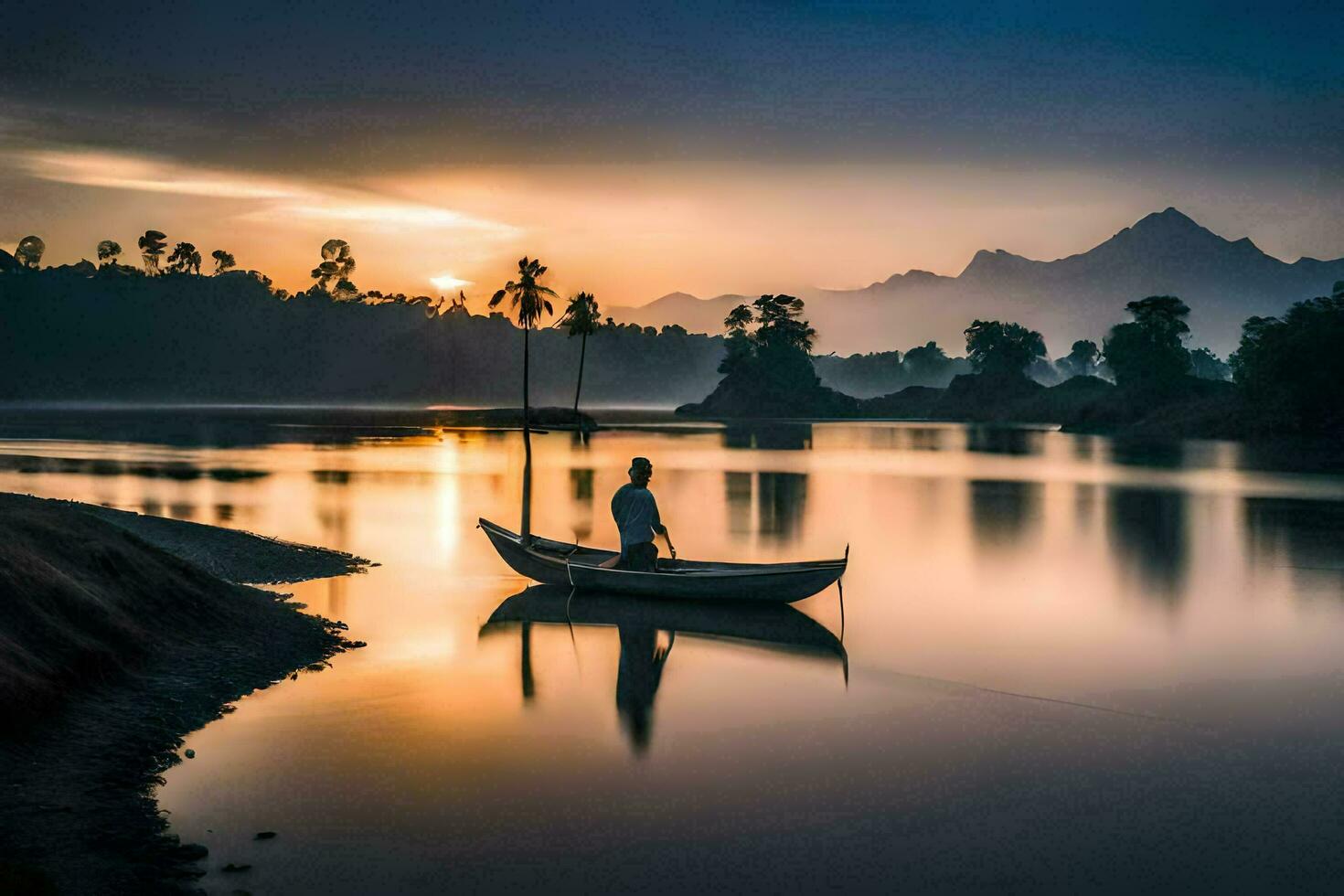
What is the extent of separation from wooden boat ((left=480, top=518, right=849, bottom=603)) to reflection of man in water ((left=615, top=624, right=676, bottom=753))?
1.35m

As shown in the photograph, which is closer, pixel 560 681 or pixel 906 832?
pixel 906 832

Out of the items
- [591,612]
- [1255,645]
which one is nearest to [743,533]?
[591,612]

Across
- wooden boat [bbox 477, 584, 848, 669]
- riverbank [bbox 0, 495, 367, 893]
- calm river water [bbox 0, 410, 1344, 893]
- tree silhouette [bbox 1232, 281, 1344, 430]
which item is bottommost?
calm river water [bbox 0, 410, 1344, 893]

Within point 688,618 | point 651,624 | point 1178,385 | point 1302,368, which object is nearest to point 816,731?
point 651,624

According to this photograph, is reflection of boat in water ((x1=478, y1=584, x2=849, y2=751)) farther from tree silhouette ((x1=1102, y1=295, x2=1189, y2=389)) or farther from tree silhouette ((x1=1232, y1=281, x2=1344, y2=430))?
tree silhouette ((x1=1102, y1=295, x2=1189, y2=389))

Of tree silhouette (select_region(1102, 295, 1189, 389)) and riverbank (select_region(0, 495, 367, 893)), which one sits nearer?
riverbank (select_region(0, 495, 367, 893))

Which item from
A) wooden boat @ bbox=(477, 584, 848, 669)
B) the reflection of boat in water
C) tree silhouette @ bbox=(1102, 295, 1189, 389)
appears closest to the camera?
the reflection of boat in water

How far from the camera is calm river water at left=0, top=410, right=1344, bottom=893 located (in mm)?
9438

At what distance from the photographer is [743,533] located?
34.4m

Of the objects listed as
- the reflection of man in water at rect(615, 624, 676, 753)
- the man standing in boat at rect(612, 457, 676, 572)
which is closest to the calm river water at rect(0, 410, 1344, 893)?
the reflection of man in water at rect(615, 624, 676, 753)

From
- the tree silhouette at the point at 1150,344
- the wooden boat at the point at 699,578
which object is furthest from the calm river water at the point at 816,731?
the tree silhouette at the point at 1150,344

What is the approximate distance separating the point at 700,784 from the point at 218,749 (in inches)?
202

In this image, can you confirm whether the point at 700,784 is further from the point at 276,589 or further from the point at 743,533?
the point at 743,533

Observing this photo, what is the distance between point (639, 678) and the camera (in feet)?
51.1
